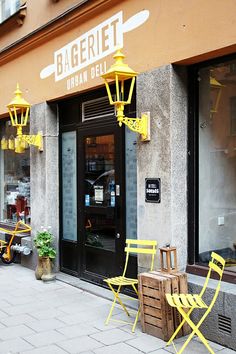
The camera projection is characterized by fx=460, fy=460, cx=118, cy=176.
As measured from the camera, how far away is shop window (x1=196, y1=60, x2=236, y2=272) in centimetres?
523

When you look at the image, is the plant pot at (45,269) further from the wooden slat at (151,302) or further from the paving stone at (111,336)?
the wooden slat at (151,302)

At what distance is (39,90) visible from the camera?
26.0 feet

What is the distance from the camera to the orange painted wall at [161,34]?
4.57 meters

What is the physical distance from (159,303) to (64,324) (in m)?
1.24

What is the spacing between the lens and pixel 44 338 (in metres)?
4.77

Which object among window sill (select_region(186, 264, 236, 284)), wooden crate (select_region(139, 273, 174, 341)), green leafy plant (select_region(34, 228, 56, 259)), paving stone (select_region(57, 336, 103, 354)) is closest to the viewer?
paving stone (select_region(57, 336, 103, 354))

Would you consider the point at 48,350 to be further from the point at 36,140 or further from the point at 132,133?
the point at 36,140

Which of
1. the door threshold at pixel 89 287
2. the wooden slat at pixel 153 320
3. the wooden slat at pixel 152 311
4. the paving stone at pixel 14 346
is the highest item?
the wooden slat at pixel 152 311

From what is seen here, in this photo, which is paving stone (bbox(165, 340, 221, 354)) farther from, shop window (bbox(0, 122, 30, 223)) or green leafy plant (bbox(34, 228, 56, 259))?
shop window (bbox(0, 122, 30, 223))

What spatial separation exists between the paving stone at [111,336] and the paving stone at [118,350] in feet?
0.35

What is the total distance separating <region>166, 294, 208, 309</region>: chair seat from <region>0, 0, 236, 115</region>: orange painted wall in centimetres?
245

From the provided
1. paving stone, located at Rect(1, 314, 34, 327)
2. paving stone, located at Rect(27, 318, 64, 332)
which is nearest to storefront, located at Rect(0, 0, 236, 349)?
paving stone, located at Rect(27, 318, 64, 332)

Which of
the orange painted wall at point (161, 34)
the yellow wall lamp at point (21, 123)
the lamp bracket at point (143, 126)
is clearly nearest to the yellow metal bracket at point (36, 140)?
the yellow wall lamp at point (21, 123)

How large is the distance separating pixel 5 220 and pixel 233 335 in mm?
6417
